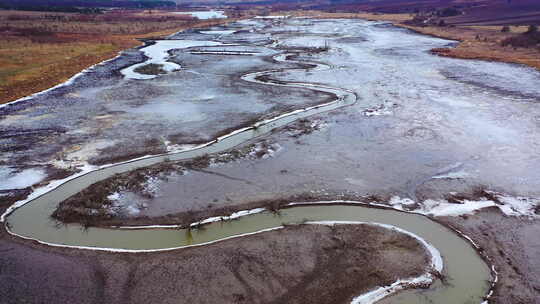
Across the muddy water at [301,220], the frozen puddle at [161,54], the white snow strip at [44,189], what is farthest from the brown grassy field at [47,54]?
the muddy water at [301,220]

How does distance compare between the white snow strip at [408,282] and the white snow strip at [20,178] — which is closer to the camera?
the white snow strip at [408,282]

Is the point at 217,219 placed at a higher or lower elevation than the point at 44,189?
lower

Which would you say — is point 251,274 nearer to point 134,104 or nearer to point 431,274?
point 431,274

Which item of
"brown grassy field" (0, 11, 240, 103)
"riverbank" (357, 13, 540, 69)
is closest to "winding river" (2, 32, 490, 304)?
"brown grassy field" (0, 11, 240, 103)

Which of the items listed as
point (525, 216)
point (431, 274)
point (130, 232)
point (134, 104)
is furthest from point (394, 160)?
point (134, 104)

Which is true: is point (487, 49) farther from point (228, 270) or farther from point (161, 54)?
point (228, 270)

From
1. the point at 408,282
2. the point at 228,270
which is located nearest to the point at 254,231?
the point at 228,270

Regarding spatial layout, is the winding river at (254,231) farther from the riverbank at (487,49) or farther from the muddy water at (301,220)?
the riverbank at (487,49)
